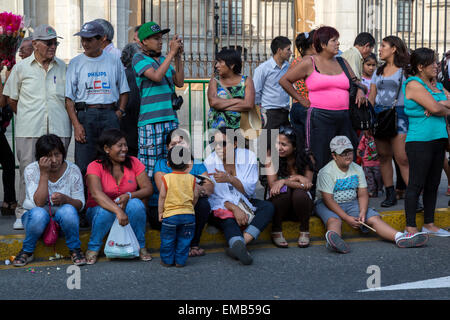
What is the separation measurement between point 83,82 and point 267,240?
7.06 ft

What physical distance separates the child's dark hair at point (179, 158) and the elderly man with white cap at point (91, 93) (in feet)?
2.85

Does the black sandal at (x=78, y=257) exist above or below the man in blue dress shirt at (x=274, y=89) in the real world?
below

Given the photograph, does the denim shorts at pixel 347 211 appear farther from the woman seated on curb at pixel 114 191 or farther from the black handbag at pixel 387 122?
the woman seated on curb at pixel 114 191

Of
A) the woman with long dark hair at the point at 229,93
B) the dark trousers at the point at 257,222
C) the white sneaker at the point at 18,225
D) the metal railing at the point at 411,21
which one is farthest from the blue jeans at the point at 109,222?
the metal railing at the point at 411,21

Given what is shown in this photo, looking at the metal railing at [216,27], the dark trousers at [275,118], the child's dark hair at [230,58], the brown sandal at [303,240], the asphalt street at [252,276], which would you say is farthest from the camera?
the metal railing at [216,27]

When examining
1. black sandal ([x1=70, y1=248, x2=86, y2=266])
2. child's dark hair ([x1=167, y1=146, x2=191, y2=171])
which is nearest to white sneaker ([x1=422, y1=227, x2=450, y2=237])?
child's dark hair ([x1=167, y1=146, x2=191, y2=171])

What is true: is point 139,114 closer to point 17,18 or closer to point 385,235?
point 17,18

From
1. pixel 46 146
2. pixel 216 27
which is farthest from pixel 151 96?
pixel 216 27

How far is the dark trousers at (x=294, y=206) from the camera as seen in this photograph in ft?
19.2

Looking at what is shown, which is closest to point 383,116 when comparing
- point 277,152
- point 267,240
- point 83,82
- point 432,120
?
point 432,120

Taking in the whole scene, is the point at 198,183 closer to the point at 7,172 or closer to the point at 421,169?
the point at 421,169

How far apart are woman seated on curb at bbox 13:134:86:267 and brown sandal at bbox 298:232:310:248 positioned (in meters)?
1.82

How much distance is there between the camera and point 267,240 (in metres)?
6.08

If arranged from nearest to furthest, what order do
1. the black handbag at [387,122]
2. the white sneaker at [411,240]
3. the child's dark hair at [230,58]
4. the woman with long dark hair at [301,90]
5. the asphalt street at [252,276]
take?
the asphalt street at [252,276] → the white sneaker at [411,240] → the child's dark hair at [230,58] → the black handbag at [387,122] → the woman with long dark hair at [301,90]
